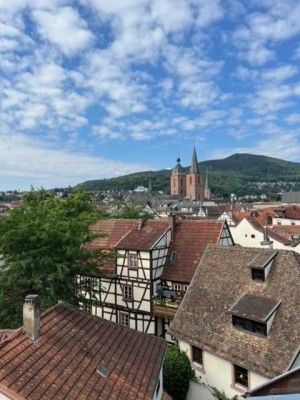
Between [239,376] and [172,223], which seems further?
[172,223]

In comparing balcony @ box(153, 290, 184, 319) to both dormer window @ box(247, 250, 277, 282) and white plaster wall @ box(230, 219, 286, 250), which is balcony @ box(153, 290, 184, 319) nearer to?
dormer window @ box(247, 250, 277, 282)

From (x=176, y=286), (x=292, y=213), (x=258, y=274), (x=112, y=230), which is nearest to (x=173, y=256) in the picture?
(x=176, y=286)

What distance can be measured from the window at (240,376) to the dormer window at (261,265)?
3.97 m

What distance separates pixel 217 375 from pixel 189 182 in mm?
149188

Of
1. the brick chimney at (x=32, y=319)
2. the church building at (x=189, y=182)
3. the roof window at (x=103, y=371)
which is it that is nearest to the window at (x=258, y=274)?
the roof window at (x=103, y=371)

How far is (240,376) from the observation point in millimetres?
14711

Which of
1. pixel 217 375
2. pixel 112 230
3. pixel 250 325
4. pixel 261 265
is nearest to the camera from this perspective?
pixel 250 325

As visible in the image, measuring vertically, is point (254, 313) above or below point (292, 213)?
below

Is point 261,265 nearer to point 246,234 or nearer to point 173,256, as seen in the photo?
point 173,256

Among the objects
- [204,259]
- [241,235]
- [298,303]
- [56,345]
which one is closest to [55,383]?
[56,345]

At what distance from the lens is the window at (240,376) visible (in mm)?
14500

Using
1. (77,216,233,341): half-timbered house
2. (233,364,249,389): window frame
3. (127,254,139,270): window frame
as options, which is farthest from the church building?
(233,364,249,389): window frame

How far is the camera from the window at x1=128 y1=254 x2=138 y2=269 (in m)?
23.8

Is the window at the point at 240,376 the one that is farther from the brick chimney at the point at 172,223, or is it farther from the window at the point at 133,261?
the brick chimney at the point at 172,223
